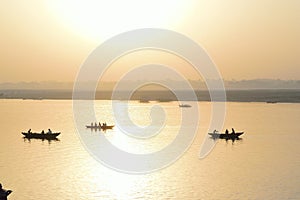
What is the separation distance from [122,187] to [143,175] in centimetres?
484

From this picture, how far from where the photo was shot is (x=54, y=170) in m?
40.9

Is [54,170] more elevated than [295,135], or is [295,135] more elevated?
[295,135]

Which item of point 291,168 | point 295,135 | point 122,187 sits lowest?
point 122,187

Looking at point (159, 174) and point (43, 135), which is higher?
point (43, 135)

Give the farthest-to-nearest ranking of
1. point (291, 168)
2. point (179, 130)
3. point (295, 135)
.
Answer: point (179, 130)
point (295, 135)
point (291, 168)

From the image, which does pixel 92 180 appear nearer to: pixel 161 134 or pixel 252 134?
pixel 161 134

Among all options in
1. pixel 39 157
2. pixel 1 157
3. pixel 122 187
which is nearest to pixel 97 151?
pixel 39 157

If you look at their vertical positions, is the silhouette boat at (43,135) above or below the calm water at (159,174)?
above

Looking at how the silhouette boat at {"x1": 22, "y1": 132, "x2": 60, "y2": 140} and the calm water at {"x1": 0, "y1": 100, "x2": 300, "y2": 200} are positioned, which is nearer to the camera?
the calm water at {"x1": 0, "y1": 100, "x2": 300, "y2": 200}

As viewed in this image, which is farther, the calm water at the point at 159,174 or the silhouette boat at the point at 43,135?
the silhouette boat at the point at 43,135

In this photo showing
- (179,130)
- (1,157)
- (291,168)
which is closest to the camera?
(291,168)

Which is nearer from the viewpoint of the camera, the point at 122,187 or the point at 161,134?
the point at 122,187

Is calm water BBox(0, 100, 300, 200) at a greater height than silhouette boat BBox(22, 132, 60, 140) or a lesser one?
lesser

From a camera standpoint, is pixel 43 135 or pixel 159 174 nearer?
pixel 159 174
